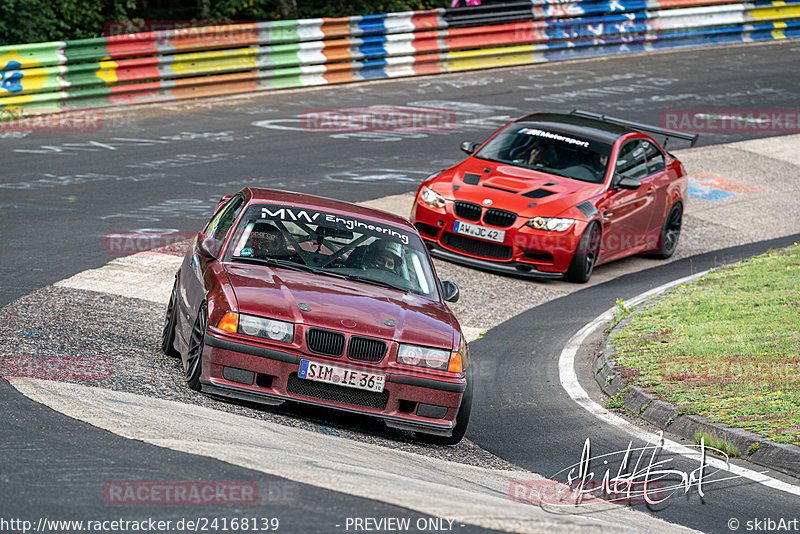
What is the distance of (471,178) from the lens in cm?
1384

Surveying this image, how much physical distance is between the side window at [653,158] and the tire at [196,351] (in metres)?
8.90

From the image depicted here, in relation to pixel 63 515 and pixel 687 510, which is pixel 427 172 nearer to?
pixel 687 510

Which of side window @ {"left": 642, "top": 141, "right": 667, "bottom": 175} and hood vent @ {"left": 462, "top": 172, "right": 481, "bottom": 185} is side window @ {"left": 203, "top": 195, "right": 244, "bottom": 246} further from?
side window @ {"left": 642, "top": 141, "right": 667, "bottom": 175}

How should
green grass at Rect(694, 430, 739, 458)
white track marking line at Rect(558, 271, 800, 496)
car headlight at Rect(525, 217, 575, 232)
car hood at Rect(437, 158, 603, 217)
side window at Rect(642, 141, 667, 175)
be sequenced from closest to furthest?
1. white track marking line at Rect(558, 271, 800, 496)
2. green grass at Rect(694, 430, 739, 458)
3. car headlight at Rect(525, 217, 575, 232)
4. car hood at Rect(437, 158, 603, 217)
5. side window at Rect(642, 141, 667, 175)

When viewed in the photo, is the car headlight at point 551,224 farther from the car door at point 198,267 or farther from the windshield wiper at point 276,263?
the windshield wiper at point 276,263

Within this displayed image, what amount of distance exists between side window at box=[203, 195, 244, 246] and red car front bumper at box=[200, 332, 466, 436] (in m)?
1.45

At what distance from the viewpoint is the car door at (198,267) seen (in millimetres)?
7910

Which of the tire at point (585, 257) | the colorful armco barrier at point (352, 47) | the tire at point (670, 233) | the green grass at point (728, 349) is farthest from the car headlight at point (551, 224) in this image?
the colorful armco barrier at point (352, 47)

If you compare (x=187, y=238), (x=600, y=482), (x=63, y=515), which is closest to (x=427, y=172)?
(x=187, y=238)

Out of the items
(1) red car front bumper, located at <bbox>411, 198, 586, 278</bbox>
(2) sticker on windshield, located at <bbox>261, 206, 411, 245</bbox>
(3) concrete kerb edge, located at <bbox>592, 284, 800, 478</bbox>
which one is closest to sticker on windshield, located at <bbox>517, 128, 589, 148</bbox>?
(1) red car front bumper, located at <bbox>411, 198, 586, 278</bbox>

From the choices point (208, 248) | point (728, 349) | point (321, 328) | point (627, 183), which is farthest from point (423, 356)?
point (627, 183)

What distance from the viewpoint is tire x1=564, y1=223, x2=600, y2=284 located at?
13.3 meters

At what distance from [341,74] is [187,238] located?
11294 mm

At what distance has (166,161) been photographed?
656 inches
